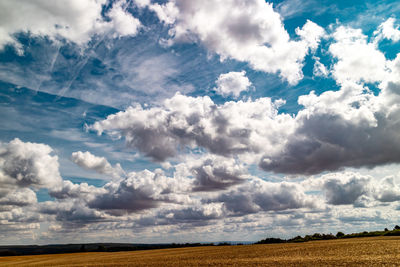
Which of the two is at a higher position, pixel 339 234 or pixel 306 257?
pixel 306 257

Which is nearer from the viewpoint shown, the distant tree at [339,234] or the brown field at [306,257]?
the brown field at [306,257]

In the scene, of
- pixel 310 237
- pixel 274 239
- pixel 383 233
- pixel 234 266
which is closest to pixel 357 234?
pixel 383 233

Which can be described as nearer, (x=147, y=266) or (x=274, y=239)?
(x=147, y=266)

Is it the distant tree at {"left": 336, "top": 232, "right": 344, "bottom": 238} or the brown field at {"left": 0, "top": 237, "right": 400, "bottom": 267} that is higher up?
the brown field at {"left": 0, "top": 237, "right": 400, "bottom": 267}

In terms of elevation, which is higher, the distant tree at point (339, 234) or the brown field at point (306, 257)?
the brown field at point (306, 257)

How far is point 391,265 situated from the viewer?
2300 centimetres

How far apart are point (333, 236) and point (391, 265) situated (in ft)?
243

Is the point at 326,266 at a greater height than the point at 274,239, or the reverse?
the point at 326,266

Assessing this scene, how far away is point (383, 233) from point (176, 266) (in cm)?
6438

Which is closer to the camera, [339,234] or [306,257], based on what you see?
[306,257]

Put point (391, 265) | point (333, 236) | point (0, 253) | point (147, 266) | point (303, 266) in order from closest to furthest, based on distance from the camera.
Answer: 1. point (391, 265)
2. point (303, 266)
3. point (147, 266)
4. point (333, 236)
5. point (0, 253)

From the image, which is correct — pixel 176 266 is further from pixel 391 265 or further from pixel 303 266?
pixel 391 265

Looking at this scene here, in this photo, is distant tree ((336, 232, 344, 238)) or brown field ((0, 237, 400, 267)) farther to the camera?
distant tree ((336, 232, 344, 238))

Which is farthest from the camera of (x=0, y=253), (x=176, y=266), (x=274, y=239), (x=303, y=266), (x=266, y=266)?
(x=0, y=253)
